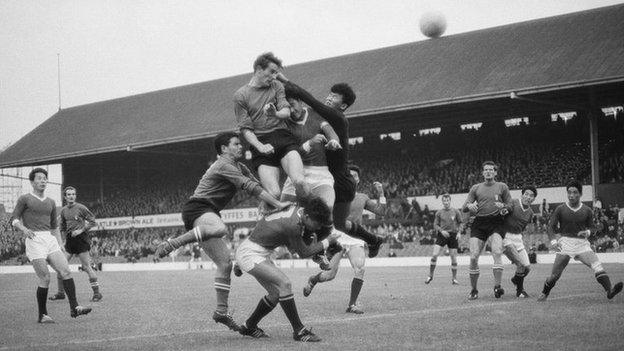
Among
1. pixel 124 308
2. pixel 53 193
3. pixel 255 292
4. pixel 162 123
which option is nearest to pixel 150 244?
pixel 162 123

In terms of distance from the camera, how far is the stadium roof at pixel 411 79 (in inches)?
1287

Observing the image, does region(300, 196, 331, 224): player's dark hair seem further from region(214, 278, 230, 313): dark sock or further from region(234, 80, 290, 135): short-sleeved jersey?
region(214, 278, 230, 313): dark sock

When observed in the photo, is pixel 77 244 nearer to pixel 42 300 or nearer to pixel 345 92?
pixel 42 300

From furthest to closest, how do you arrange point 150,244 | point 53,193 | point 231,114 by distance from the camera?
point 53,193 → point 150,244 → point 231,114

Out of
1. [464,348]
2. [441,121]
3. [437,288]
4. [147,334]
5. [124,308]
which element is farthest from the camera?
[441,121]

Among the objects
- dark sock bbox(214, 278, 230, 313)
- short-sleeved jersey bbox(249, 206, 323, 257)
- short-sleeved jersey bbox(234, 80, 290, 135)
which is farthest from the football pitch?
short-sleeved jersey bbox(234, 80, 290, 135)

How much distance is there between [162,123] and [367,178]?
13.4 metres

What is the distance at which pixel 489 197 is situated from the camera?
46.6 feet

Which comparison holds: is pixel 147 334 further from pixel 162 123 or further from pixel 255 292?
pixel 162 123

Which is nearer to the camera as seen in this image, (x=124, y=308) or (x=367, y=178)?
(x=124, y=308)

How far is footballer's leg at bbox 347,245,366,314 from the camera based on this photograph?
38.8ft

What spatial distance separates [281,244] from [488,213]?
259 inches

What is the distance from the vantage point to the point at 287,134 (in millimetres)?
9812

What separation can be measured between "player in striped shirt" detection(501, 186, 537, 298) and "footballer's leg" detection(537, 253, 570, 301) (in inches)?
43.0
